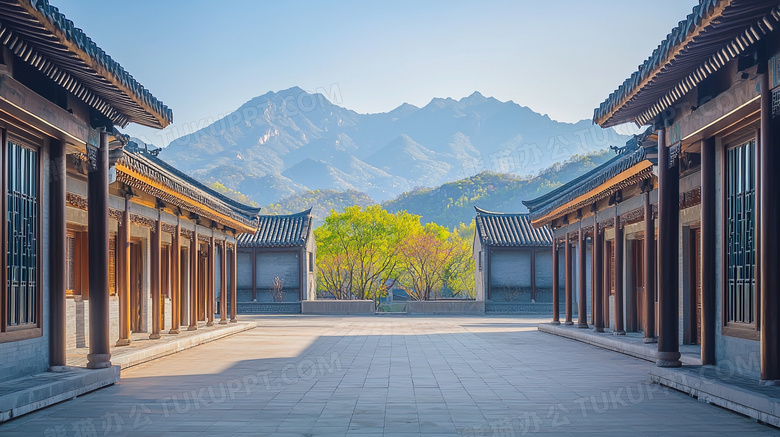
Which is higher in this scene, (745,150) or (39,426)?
(745,150)

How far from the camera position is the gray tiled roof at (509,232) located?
3672 centimetres

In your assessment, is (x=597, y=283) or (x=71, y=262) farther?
(x=597, y=283)

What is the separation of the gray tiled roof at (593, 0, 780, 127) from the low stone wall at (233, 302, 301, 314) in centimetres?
2724

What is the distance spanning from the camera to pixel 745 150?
30.5 ft

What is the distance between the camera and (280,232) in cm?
3909

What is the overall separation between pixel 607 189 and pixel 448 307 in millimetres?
20566

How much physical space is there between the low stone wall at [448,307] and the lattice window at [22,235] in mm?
27601

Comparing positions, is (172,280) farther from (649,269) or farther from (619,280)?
(649,269)

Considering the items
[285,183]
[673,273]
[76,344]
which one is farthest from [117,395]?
[285,183]

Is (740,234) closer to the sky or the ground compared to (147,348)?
closer to the sky

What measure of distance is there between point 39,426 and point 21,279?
8.33 ft

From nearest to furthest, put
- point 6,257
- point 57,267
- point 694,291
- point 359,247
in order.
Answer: point 6,257, point 57,267, point 694,291, point 359,247

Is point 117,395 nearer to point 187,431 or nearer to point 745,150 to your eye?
point 187,431

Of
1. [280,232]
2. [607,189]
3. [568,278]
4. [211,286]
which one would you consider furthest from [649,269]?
[280,232]
